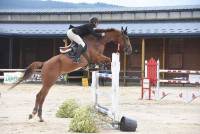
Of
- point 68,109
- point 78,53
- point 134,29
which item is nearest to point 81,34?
point 78,53

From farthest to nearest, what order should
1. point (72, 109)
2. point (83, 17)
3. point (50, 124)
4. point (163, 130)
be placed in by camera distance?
point (83, 17) < point (72, 109) < point (50, 124) < point (163, 130)

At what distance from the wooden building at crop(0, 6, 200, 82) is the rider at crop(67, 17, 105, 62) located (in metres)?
18.1

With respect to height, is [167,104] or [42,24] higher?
[42,24]

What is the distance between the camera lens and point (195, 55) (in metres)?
32.5

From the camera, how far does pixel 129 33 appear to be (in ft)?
106

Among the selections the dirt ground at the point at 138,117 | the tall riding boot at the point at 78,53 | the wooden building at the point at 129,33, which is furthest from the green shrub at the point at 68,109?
the wooden building at the point at 129,33

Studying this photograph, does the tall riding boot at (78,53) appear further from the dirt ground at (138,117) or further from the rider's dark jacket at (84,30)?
the dirt ground at (138,117)

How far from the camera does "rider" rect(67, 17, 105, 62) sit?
12.1 meters

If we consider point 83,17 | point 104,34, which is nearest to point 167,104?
point 104,34

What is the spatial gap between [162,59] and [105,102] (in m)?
15.0

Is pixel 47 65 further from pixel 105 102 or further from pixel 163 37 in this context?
pixel 163 37

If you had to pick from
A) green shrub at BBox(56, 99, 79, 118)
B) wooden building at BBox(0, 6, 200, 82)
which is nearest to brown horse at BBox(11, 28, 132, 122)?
green shrub at BBox(56, 99, 79, 118)

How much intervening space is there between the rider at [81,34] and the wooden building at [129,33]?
1815cm

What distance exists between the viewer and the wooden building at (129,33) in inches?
1281
